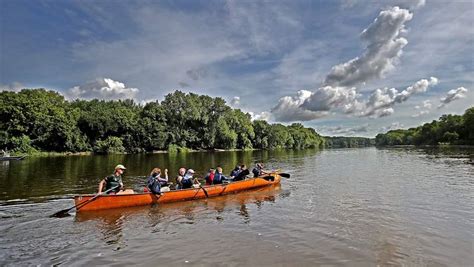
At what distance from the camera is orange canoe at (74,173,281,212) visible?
47.2 ft

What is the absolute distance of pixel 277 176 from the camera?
2325 cm

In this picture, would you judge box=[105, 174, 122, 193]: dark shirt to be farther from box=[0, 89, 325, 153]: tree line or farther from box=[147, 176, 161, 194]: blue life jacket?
box=[0, 89, 325, 153]: tree line

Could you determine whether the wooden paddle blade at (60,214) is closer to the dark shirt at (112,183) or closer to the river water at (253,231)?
the river water at (253,231)

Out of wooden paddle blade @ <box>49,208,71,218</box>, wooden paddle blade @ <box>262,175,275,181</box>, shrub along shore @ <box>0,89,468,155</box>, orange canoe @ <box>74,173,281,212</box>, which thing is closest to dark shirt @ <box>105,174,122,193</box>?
orange canoe @ <box>74,173,281,212</box>

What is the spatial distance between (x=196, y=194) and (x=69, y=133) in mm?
57911

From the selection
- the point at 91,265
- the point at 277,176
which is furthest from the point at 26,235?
the point at 277,176

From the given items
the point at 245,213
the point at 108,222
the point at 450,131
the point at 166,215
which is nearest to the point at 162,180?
the point at 166,215

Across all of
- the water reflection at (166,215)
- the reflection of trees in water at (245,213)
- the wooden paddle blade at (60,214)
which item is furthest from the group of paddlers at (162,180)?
the reflection of trees in water at (245,213)

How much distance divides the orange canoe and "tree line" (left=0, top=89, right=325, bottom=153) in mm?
55547

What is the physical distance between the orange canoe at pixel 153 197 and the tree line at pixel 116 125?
55.5 metres

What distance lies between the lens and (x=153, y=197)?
15.9 meters

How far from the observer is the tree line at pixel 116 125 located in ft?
209

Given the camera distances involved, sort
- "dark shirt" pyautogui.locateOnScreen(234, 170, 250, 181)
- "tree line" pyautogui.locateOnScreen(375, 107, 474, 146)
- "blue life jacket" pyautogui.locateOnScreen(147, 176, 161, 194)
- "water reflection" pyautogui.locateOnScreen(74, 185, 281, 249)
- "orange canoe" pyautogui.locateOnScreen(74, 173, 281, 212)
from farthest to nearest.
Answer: "tree line" pyautogui.locateOnScreen(375, 107, 474, 146) → "dark shirt" pyautogui.locateOnScreen(234, 170, 250, 181) → "blue life jacket" pyautogui.locateOnScreen(147, 176, 161, 194) → "orange canoe" pyautogui.locateOnScreen(74, 173, 281, 212) → "water reflection" pyautogui.locateOnScreen(74, 185, 281, 249)

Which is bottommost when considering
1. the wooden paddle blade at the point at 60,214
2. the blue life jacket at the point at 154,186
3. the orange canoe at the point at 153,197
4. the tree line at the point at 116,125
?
the wooden paddle blade at the point at 60,214
